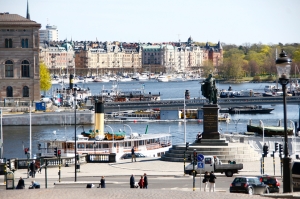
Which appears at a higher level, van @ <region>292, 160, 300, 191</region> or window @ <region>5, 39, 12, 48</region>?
window @ <region>5, 39, 12, 48</region>

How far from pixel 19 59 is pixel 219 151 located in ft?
174

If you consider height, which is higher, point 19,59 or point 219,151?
point 19,59

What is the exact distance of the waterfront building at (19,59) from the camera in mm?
86812

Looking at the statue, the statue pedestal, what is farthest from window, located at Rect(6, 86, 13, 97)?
the statue pedestal

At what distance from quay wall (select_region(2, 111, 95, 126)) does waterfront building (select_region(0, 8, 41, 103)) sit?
7390mm

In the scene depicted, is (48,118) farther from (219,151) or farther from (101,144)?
(219,151)

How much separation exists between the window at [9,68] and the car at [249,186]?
210ft

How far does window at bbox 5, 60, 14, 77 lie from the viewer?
88.0 m

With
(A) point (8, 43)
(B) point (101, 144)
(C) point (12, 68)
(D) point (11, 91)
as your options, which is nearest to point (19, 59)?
(C) point (12, 68)

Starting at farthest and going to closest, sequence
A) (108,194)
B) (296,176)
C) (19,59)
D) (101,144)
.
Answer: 1. (19,59)
2. (101,144)
3. (296,176)
4. (108,194)

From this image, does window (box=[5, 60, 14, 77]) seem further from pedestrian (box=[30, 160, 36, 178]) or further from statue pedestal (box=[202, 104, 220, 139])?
pedestrian (box=[30, 160, 36, 178])

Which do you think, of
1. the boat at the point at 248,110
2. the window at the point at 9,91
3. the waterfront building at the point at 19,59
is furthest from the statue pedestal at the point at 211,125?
the boat at the point at 248,110

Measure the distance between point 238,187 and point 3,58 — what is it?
2545 inches

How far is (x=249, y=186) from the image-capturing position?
2564cm
